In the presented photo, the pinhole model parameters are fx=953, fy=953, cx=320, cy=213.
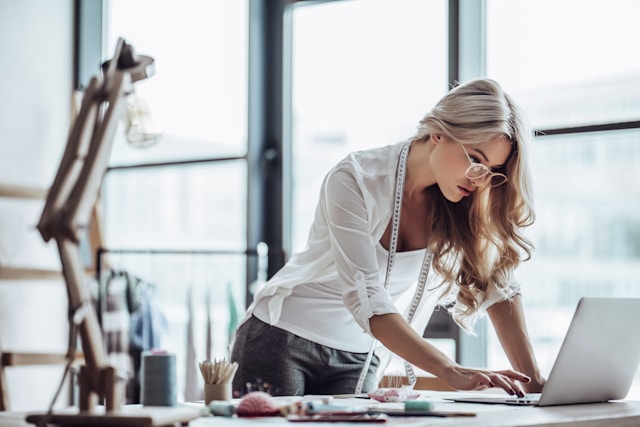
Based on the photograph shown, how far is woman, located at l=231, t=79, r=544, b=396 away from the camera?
2.07m

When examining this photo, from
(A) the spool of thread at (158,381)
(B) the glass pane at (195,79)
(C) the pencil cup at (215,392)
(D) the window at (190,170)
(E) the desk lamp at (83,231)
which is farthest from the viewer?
(B) the glass pane at (195,79)

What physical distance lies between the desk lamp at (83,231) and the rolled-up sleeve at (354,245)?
27.4 inches

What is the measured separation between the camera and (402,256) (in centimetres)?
224

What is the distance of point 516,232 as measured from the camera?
228cm

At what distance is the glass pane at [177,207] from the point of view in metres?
4.11

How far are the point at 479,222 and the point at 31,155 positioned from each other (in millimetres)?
2749

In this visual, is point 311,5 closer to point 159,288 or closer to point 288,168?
point 288,168

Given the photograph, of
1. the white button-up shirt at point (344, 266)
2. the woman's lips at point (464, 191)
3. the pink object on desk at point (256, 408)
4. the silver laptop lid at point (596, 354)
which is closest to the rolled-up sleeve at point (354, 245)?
the white button-up shirt at point (344, 266)

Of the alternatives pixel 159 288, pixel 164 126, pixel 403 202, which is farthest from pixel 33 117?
pixel 403 202

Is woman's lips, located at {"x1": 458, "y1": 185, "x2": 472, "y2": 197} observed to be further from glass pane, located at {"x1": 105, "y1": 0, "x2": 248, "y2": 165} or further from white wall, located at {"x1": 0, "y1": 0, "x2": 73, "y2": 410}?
white wall, located at {"x1": 0, "y1": 0, "x2": 73, "y2": 410}

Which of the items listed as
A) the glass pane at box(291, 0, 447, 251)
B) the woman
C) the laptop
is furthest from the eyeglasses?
the glass pane at box(291, 0, 447, 251)

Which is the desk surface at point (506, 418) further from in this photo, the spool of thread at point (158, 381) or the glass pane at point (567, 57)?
the glass pane at point (567, 57)

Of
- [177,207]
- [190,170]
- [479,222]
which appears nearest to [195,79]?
[190,170]

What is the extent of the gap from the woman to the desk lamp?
0.76 meters
